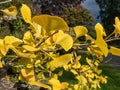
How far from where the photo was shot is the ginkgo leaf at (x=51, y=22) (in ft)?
1.96

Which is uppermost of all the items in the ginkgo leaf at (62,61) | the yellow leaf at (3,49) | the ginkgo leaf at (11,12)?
the ginkgo leaf at (11,12)

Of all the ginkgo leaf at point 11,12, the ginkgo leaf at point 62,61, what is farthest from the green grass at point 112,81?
the ginkgo leaf at point 62,61

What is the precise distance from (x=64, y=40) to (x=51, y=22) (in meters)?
0.06

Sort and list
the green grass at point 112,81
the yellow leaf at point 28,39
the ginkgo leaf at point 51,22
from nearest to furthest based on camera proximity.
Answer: the ginkgo leaf at point 51,22, the yellow leaf at point 28,39, the green grass at point 112,81

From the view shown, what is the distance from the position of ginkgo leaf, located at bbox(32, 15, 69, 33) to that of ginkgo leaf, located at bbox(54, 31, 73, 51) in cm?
3

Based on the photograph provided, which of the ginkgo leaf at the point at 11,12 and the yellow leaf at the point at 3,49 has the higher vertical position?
the ginkgo leaf at the point at 11,12

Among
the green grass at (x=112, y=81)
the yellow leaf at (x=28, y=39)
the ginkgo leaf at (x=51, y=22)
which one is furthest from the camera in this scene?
the green grass at (x=112, y=81)

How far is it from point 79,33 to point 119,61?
48.7 ft

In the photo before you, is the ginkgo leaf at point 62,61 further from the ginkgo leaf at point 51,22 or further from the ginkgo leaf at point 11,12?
the ginkgo leaf at point 11,12

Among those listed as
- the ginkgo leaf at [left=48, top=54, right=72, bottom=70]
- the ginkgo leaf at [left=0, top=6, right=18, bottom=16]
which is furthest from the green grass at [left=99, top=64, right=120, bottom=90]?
the ginkgo leaf at [left=48, top=54, right=72, bottom=70]

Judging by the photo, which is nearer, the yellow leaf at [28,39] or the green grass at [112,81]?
the yellow leaf at [28,39]

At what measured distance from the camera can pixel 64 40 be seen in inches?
25.9

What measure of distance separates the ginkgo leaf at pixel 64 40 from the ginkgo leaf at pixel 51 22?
32 millimetres

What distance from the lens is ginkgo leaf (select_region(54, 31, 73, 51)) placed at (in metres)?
0.64
